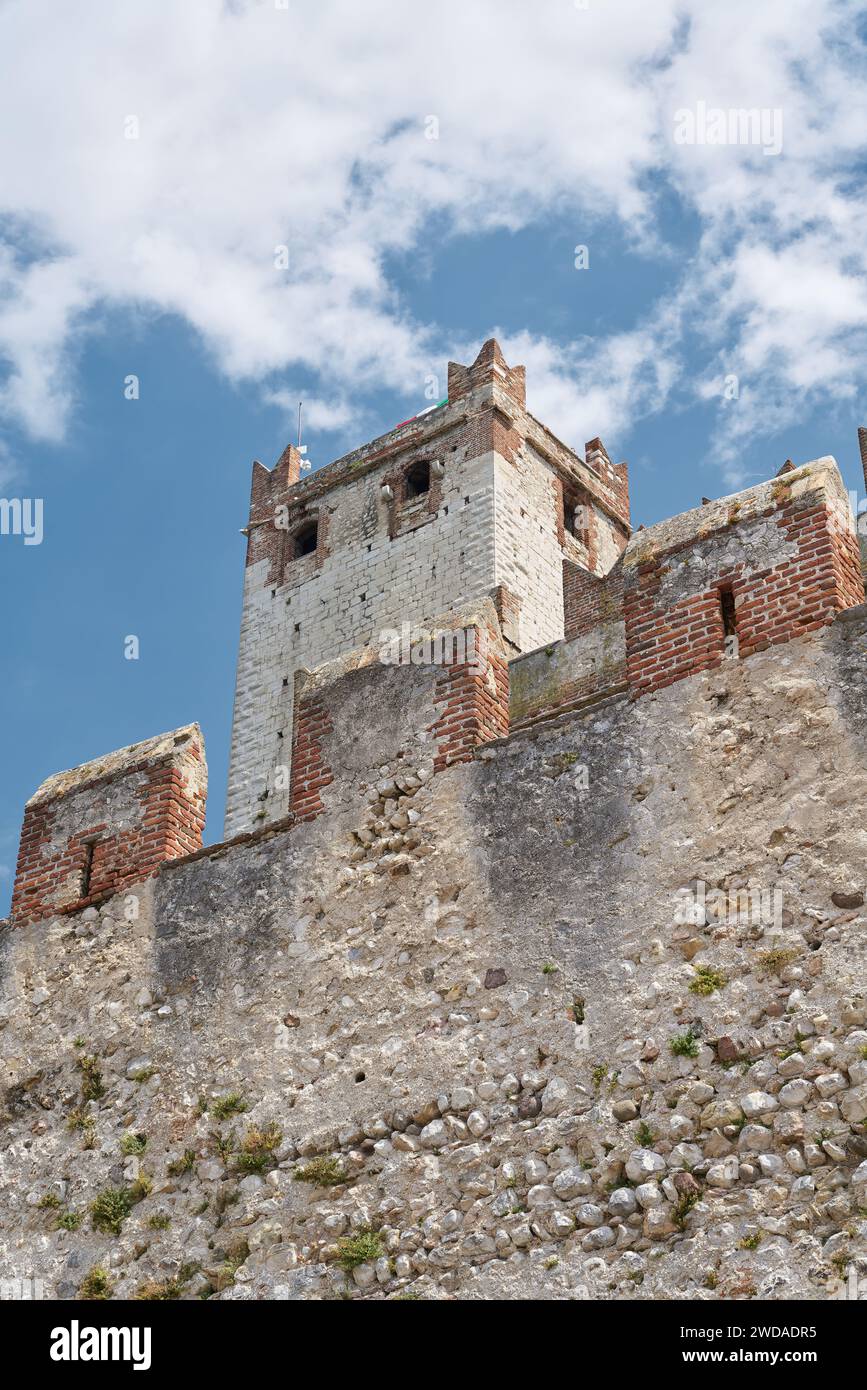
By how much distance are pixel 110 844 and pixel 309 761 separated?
5.09ft

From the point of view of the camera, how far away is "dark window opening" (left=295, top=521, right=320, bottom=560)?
30.0 meters

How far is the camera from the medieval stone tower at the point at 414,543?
26.6 m

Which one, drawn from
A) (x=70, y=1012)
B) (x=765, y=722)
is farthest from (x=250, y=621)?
(x=765, y=722)

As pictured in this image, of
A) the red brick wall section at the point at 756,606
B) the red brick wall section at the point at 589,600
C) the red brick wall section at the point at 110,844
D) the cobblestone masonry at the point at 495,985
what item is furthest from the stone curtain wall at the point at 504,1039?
the red brick wall section at the point at 589,600

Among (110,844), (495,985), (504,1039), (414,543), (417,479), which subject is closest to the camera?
(504,1039)

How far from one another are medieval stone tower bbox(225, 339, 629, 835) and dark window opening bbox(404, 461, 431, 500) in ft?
0.08

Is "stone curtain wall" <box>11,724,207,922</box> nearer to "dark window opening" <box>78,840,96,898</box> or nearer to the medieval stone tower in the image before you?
"dark window opening" <box>78,840,96,898</box>

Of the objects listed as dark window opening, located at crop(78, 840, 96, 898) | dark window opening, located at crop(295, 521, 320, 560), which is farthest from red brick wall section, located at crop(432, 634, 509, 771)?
dark window opening, located at crop(295, 521, 320, 560)

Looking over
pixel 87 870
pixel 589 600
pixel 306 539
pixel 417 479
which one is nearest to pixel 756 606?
pixel 87 870

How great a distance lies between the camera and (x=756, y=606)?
7.80 metres

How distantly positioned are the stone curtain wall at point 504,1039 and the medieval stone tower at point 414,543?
16.7 metres

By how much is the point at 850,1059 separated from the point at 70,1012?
4771 mm

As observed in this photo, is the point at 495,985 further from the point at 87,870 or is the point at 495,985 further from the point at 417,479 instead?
the point at 417,479

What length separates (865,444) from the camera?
19422 mm
